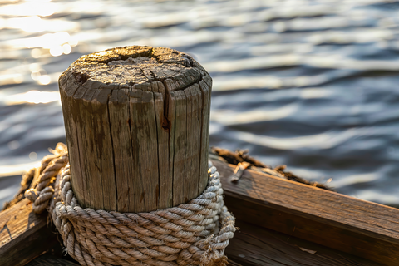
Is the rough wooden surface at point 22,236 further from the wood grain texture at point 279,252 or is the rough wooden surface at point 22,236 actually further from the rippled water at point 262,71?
the rippled water at point 262,71

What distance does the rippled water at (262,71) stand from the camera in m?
3.81

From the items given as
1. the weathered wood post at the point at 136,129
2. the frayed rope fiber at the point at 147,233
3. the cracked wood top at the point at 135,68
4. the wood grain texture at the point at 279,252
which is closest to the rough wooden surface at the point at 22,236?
the frayed rope fiber at the point at 147,233

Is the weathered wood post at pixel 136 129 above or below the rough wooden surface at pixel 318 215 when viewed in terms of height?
above

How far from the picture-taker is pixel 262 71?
5176mm

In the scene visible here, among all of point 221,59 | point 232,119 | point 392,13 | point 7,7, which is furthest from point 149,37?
point 392,13

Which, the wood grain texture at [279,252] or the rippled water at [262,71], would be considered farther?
the rippled water at [262,71]

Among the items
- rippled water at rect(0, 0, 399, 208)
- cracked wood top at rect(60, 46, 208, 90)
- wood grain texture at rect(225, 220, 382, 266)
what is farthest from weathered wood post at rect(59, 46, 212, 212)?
rippled water at rect(0, 0, 399, 208)

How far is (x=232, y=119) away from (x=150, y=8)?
13.2 ft

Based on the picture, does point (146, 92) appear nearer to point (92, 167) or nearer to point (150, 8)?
point (92, 167)

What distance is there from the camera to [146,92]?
123cm

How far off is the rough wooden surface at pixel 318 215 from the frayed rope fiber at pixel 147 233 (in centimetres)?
28

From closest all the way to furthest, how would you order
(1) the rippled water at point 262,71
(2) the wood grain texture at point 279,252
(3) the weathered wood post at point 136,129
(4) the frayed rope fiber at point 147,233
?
(3) the weathered wood post at point 136,129 → (4) the frayed rope fiber at point 147,233 → (2) the wood grain texture at point 279,252 → (1) the rippled water at point 262,71

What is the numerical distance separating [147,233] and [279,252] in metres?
0.66

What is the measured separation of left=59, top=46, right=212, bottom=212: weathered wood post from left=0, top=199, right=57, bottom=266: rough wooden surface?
0.30 m
